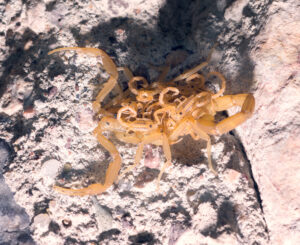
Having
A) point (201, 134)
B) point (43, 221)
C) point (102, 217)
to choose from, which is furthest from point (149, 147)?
point (43, 221)

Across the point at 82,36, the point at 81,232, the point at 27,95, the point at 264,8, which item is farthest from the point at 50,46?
the point at 264,8

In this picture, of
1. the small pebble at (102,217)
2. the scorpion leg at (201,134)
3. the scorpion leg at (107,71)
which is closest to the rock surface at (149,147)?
the small pebble at (102,217)

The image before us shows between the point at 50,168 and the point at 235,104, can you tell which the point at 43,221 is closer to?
the point at 50,168

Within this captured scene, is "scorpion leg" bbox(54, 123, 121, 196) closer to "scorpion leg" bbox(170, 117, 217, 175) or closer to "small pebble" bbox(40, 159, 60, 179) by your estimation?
"small pebble" bbox(40, 159, 60, 179)

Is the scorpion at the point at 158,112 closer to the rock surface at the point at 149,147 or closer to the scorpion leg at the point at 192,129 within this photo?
the scorpion leg at the point at 192,129

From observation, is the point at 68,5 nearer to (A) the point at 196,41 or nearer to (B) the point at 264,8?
(A) the point at 196,41

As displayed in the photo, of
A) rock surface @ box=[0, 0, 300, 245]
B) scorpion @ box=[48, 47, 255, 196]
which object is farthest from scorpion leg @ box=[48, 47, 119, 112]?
rock surface @ box=[0, 0, 300, 245]
